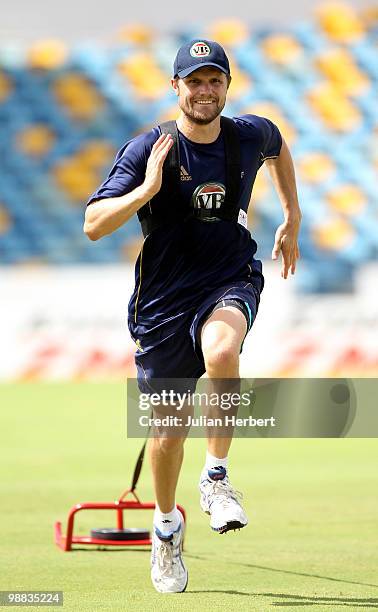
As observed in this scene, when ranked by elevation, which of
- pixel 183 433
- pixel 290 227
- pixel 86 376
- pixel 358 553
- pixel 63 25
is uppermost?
pixel 63 25

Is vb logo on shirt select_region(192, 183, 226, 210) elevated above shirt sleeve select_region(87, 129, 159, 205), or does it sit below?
below

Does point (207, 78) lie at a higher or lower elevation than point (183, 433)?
higher

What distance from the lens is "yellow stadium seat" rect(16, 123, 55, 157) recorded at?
68.6ft

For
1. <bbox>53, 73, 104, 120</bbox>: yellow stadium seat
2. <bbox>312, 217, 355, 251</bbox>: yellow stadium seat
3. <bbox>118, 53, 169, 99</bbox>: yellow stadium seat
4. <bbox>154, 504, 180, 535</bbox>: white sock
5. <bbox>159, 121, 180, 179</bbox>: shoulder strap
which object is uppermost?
<bbox>118, 53, 169, 99</bbox>: yellow stadium seat

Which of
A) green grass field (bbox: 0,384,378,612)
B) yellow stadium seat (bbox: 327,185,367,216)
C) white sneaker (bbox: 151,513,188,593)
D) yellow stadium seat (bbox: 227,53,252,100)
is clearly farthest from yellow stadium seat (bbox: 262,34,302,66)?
white sneaker (bbox: 151,513,188,593)

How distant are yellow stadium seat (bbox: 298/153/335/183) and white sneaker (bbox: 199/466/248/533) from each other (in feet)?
53.4

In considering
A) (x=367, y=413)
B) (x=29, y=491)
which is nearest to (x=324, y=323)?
(x=367, y=413)

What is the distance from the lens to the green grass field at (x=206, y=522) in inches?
201

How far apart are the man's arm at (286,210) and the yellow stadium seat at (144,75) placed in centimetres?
1601

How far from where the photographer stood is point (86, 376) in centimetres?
1717

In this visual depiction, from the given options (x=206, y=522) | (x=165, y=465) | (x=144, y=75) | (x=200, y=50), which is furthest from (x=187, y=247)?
(x=144, y=75)

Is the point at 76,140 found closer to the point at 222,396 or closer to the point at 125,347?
the point at 125,347

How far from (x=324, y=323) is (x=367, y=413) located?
18.6 feet

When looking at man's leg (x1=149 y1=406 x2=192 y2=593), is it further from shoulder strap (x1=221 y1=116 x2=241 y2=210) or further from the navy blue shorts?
shoulder strap (x1=221 y1=116 x2=241 y2=210)
